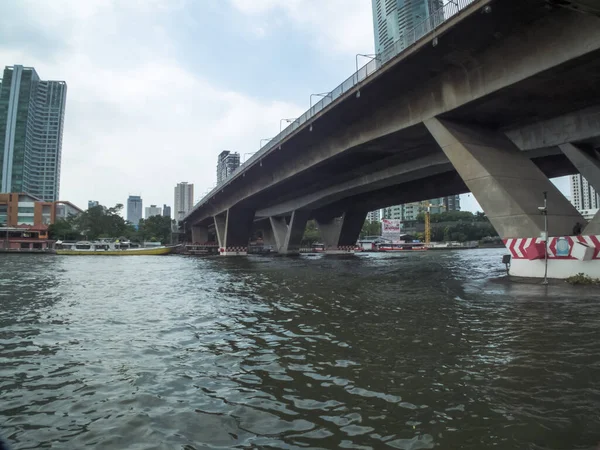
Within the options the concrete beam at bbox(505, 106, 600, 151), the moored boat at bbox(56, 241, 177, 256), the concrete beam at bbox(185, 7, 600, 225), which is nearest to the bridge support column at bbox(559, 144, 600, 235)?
the concrete beam at bbox(505, 106, 600, 151)

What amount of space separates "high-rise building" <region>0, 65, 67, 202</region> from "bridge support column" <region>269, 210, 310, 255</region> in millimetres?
135099

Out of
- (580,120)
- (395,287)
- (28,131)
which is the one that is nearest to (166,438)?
(395,287)

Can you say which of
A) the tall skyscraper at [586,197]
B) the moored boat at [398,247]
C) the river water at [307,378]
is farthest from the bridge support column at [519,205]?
the tall skyscraper at [586,197]

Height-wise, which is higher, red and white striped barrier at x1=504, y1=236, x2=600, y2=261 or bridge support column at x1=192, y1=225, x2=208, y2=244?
bridge support column at x1=192, y1=225, x2=208, y2=244

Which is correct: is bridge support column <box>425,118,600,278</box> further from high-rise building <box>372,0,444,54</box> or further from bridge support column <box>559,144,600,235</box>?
high-rise building <box>372,0,444,54</box>

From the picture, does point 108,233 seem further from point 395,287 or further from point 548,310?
point 548,310

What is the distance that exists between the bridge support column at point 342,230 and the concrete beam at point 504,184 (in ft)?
136

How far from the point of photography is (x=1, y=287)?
1767cm

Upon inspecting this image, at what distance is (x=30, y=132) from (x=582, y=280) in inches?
7913

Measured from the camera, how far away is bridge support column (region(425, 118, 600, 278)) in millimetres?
15047

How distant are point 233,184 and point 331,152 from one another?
24.3 metres

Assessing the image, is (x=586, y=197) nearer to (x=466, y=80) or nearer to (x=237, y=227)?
(x=237, y=227)

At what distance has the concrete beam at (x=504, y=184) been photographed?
16.2 m

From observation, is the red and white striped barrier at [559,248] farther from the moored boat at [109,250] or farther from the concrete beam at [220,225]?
the moored boat at [109,250]
